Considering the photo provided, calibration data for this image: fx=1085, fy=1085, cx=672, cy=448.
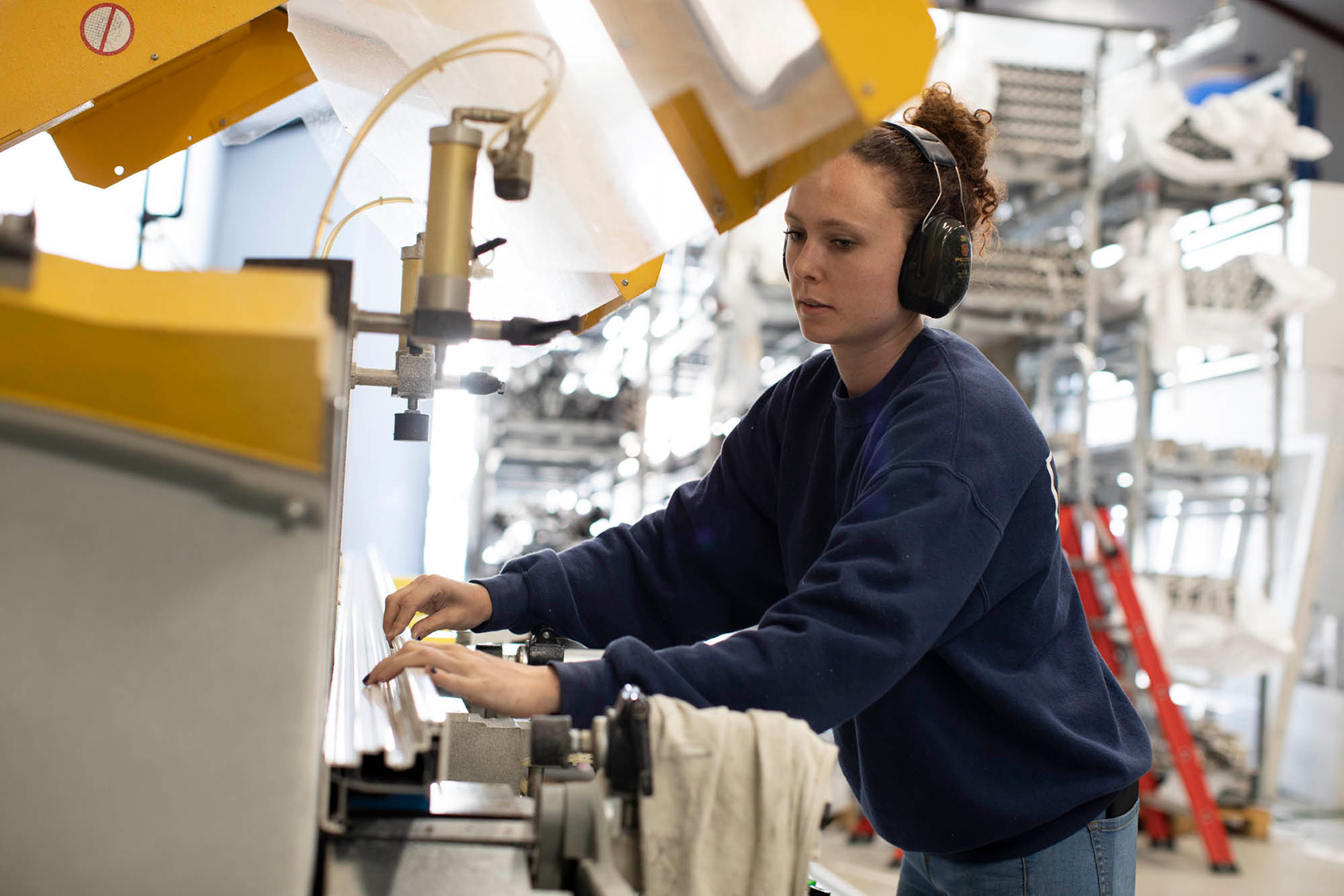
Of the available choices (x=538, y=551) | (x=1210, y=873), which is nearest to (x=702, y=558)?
(x=538, y=551)

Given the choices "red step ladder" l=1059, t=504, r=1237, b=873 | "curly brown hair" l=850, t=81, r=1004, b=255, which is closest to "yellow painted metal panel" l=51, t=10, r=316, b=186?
"curly brown hair" l=850, t=81, r=1004, b=255

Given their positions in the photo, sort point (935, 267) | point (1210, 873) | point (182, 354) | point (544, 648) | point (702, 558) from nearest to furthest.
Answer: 1. point (182, 354)
2. point (935, 267)
3. point (544, 648)
4. point (702, 558)
5. point (1210, 873)

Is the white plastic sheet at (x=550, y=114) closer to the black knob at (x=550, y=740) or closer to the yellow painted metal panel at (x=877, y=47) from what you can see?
the yellow painted metal panel at (x=877, y=47)

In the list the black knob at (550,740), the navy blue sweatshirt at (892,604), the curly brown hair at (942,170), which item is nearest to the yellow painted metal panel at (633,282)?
the navy blue sweatshirt at (892,604)

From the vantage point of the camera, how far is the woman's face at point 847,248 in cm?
124

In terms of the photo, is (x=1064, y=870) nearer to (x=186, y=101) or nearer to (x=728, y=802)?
(x=728, y=802)

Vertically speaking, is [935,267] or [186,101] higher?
[186,101]

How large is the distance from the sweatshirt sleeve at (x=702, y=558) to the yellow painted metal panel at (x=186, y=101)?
2.63ft

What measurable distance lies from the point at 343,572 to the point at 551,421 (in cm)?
319

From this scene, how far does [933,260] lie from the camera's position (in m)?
1.23

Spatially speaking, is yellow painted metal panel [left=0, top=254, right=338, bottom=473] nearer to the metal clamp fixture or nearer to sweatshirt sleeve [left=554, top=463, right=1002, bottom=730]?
the metal clamp fixture

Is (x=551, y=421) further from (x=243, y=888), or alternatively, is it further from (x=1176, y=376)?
(x=243, y=888)

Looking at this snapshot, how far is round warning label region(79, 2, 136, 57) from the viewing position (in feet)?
4.26

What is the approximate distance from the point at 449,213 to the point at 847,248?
50cm
